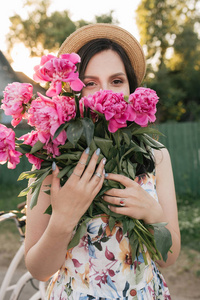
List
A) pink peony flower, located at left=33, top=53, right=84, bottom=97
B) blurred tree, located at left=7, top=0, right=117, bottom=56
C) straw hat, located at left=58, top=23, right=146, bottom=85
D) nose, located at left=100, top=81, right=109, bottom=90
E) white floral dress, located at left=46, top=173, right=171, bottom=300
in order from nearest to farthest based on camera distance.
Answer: pink peony flower, located at left=33, top=53, right=84, bottom=97 < white floral dress, located at left=46, top=173, right=171, bottom=300 < nose, located at left=100, top=81, right=109, bottom=90 < straw hat, located at left=58, top=23, right=146, bottom=85 < blurred tree, located at left=7, top=0, right=117, bottom=56

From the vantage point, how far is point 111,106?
1.18 m

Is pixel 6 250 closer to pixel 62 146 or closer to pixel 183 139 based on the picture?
pixel 62 146

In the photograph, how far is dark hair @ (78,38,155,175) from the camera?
5.80ft

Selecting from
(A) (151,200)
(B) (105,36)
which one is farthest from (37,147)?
(B) (105,36)

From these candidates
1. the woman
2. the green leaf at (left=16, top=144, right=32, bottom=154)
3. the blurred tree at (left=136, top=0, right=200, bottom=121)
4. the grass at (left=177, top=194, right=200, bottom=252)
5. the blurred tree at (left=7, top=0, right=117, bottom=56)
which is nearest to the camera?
the green leaf at (left=16, top=144, right=32, bottom=154)

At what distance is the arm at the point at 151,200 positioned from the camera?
138 cm

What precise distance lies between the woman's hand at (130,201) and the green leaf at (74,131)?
0.30 m

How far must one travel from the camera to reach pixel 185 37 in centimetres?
2586

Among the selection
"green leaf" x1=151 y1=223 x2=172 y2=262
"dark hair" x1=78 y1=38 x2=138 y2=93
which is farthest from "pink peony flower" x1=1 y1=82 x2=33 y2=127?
"green leaf" x1=151 y1=223 x2=172 y2=262

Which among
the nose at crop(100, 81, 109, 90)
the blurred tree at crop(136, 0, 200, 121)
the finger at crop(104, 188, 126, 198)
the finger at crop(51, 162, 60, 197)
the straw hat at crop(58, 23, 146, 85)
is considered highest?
the blurred tree at crop(136, 0, 200, 121)

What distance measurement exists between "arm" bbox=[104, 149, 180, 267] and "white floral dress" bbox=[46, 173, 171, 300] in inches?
8.2

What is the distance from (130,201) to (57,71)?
0.65 metres

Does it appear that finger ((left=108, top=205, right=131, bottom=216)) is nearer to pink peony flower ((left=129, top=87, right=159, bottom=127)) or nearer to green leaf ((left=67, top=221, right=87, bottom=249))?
green leaf ((left=67, top=221, right=87, bottom=249))

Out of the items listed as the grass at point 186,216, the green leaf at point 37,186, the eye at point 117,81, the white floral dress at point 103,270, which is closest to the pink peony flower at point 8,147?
the green leaf at point 37,186
